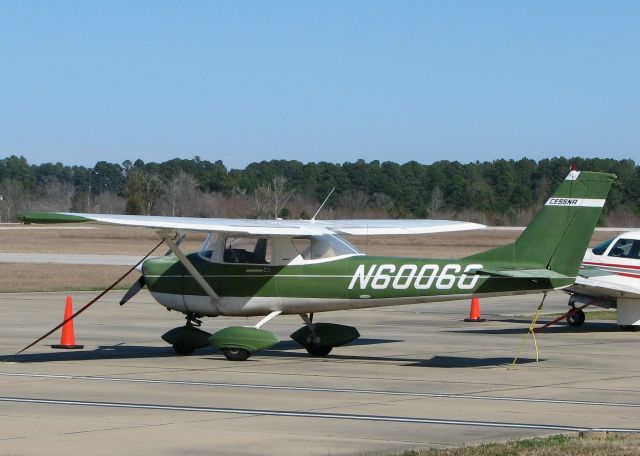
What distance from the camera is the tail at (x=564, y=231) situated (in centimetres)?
1711

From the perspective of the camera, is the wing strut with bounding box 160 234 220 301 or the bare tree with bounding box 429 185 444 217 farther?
the bare tree with bounding box 429 185 444 217

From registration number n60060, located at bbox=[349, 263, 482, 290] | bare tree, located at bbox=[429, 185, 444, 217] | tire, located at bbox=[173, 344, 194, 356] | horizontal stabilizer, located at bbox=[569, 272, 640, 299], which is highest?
bare tree, located at bbox=[429, 185, 444, 217]

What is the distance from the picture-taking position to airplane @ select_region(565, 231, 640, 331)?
22750 millimetres

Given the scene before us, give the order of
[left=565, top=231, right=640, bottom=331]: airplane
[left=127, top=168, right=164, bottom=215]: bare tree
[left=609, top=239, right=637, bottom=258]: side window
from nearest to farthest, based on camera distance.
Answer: [left=565, top=231, right=640, bottom=331]: airplane
[left=609, top=239, right=637, bottom=258]: side window
[left=127, top=168, right=164, bottom=215]: bare tree

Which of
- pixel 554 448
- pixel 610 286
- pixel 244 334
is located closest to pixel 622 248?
pixel 610 286

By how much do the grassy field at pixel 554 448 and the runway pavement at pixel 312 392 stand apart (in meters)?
0.50

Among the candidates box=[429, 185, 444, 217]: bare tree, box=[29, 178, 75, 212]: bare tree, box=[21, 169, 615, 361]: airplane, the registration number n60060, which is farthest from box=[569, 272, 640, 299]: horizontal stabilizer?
box=[29, 178, 75, 212]: bare tree

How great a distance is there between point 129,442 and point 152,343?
10209 millimetres

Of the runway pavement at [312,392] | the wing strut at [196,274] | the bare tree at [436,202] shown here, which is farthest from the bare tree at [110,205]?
the wing strut at [196,274]

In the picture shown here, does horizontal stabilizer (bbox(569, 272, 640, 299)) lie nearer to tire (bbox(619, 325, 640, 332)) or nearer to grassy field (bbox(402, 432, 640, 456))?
tire (bbox(619, 325, 640, 332))

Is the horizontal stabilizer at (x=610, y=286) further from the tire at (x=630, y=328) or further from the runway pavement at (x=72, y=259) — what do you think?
the runway pavement at (x=72, y=259)

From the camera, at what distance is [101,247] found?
7181 cm

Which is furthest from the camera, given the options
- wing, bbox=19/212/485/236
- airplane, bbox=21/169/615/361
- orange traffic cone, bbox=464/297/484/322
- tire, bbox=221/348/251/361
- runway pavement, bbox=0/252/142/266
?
runway pavement, bbox=0/252/142/266

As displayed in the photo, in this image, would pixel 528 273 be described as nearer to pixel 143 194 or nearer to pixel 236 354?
pixel 236 354
